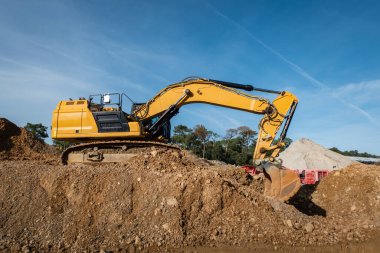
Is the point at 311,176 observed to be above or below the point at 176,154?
below

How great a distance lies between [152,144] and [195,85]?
2350mm

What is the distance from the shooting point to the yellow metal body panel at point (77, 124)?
1144cm

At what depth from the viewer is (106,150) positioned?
11.5 meters

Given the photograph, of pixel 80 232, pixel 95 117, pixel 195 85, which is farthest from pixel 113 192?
pixel 195 85

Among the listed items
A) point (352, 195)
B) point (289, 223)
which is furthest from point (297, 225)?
point (352, 195)

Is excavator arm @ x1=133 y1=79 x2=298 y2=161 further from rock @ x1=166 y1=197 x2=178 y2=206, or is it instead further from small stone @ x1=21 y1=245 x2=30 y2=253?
small stone @ x1=21 y1=245 x2=30 y2=253

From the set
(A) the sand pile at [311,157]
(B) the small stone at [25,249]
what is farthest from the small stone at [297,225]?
(A) the sand pile at [311,157]

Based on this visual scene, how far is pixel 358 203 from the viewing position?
10266mm

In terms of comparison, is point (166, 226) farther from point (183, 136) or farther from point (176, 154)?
point (183, 136)

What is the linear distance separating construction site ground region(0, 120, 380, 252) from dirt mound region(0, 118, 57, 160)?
365 inches

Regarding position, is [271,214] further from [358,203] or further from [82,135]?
[82,135]

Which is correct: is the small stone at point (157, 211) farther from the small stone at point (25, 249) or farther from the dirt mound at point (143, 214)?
the small stone at point (25, 249)

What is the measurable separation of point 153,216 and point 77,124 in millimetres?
5358

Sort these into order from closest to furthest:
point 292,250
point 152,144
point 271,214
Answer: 1. point 292,250
2. point 271,214
3. point 152,144
